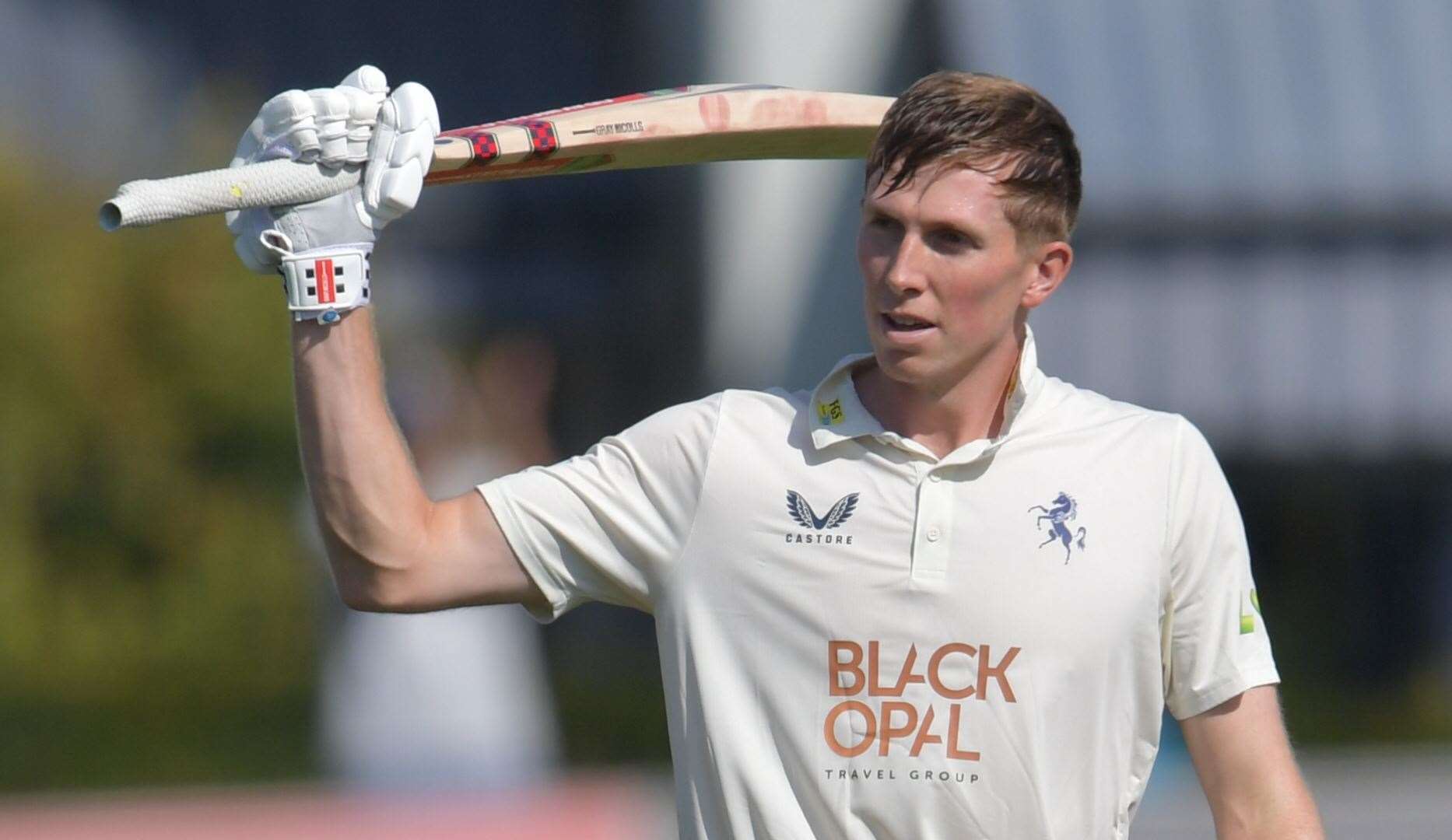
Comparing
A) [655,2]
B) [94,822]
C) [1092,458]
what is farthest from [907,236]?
[655,2]

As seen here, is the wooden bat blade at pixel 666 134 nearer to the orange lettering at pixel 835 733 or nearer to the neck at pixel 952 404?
the neck at pixel 952 404

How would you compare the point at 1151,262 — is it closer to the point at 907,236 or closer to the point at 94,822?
the point at 94,822

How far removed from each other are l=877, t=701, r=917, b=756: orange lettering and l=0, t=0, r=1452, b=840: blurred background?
6.24 m

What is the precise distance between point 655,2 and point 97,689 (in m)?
6.54

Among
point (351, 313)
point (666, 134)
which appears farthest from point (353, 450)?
point (666, 134)

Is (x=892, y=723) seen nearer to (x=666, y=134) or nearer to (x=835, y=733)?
(x=835, y=733)

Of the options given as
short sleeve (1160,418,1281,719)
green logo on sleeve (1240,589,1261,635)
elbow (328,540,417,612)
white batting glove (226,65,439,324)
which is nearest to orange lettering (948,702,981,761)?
short sleeve (1160,418,1281,719)

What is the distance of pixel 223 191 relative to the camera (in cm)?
274

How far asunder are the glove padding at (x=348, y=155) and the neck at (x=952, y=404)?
2.45ft

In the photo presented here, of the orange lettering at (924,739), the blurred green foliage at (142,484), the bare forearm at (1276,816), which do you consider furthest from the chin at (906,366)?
the blurred green foliage at (142,484)

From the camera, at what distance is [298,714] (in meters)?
11.6

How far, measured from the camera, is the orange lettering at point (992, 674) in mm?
2889

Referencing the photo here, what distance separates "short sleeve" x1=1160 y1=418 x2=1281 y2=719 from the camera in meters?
3.00

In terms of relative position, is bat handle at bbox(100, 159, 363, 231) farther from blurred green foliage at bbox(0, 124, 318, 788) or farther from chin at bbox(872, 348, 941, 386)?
blurred green foliage at bbox(0, 124, 318, 788)
